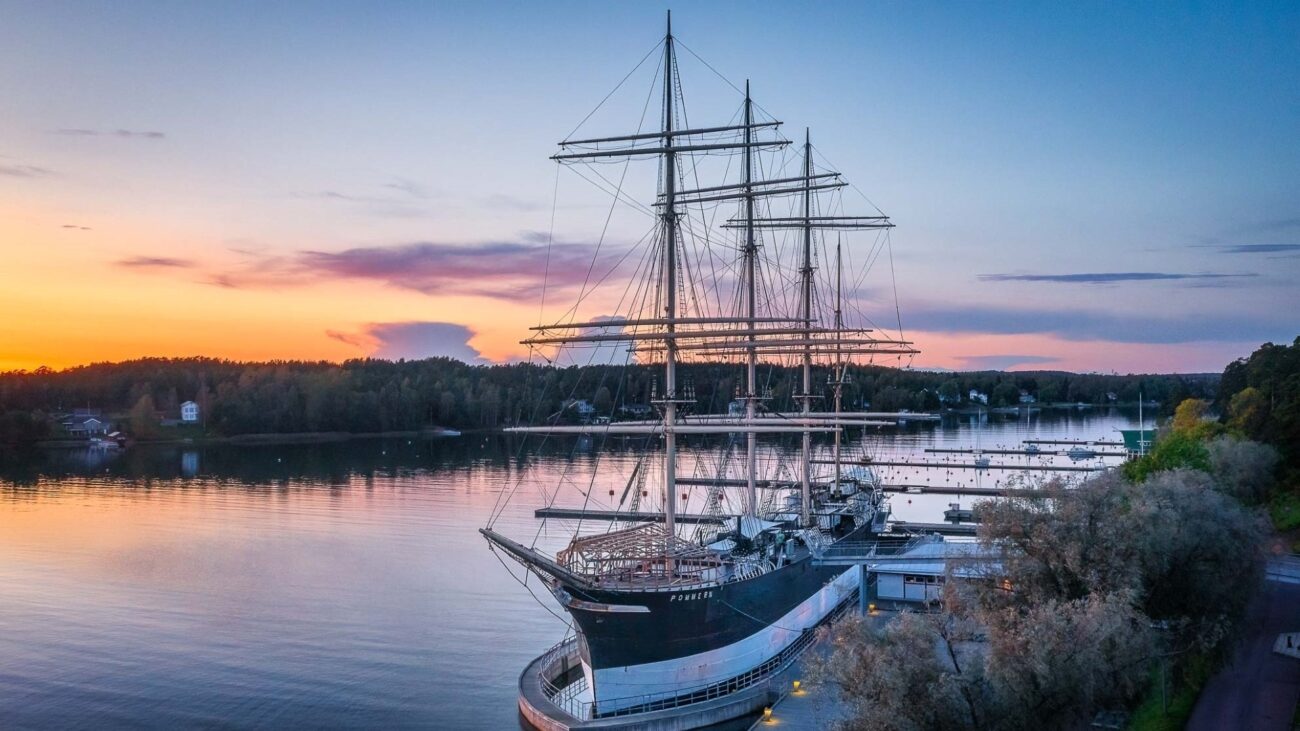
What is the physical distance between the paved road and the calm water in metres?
18.1

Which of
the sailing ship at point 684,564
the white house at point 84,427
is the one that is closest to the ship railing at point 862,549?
the sailing ship at point 684,564

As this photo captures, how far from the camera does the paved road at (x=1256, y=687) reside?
2348 centimetres

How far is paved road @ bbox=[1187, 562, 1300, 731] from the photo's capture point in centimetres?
2348

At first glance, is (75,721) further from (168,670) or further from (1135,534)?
(1135,534)

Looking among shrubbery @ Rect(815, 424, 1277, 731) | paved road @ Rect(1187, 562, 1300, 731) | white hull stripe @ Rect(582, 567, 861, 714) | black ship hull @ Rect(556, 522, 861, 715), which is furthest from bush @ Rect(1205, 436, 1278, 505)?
black ship hull @ Rect(556, 522, 861, 715)

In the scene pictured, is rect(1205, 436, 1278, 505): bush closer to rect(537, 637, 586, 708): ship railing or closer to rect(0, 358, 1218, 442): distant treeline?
rect(537, 637, 586, 708): ship railing

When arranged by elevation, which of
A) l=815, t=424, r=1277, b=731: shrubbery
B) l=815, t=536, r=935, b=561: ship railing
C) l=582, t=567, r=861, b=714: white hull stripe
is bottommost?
l=582, t=567, r=861, b=714: white hull stripe

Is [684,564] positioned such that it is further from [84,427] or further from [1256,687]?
[84,427]

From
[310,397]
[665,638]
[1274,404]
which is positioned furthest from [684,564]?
[310,397]

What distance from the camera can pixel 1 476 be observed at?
93.9 m

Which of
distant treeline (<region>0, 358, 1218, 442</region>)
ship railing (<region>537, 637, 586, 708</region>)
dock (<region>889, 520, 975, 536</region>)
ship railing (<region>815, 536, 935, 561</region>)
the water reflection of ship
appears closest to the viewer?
ship railing (<region>537, 637, 586, 708</region>)

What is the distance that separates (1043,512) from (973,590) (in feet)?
8.96

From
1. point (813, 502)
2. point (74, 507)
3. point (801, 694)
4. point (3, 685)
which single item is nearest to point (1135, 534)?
point (801, 694)

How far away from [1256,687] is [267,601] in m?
36.4
